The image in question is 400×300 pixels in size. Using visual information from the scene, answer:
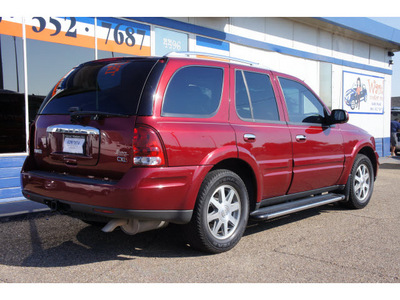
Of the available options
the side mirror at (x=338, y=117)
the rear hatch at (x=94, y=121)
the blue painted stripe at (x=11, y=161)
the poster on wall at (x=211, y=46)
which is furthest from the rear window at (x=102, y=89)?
the poster on wall at (x=211, y=46)

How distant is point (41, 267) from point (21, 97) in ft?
13.6

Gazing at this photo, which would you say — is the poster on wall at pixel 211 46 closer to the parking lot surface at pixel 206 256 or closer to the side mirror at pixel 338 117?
the side mirror at pixel 338 117

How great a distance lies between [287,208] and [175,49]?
5.78 m

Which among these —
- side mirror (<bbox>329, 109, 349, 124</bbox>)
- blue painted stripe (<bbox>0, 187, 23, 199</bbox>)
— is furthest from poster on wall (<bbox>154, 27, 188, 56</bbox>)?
side mirror (<bbox>329, 109, 349, 124</bbox>)

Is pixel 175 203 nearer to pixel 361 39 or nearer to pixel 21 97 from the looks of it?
pixel 21 97

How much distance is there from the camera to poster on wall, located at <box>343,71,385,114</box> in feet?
47.7

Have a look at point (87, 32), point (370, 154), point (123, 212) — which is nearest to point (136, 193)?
point (123, 212)

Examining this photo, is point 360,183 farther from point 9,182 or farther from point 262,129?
point 9,182

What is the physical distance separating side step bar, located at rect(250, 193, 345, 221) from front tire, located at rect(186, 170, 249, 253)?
0.16 m

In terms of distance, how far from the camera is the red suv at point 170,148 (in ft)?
11.1

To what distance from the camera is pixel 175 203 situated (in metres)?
3.50

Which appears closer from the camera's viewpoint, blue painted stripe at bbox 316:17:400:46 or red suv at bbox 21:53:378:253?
red suv at bbox 21:53:378:253

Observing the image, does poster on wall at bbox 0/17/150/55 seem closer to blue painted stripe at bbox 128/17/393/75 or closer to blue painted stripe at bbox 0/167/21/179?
blue painted stripe at bbox 128/17/393/75
